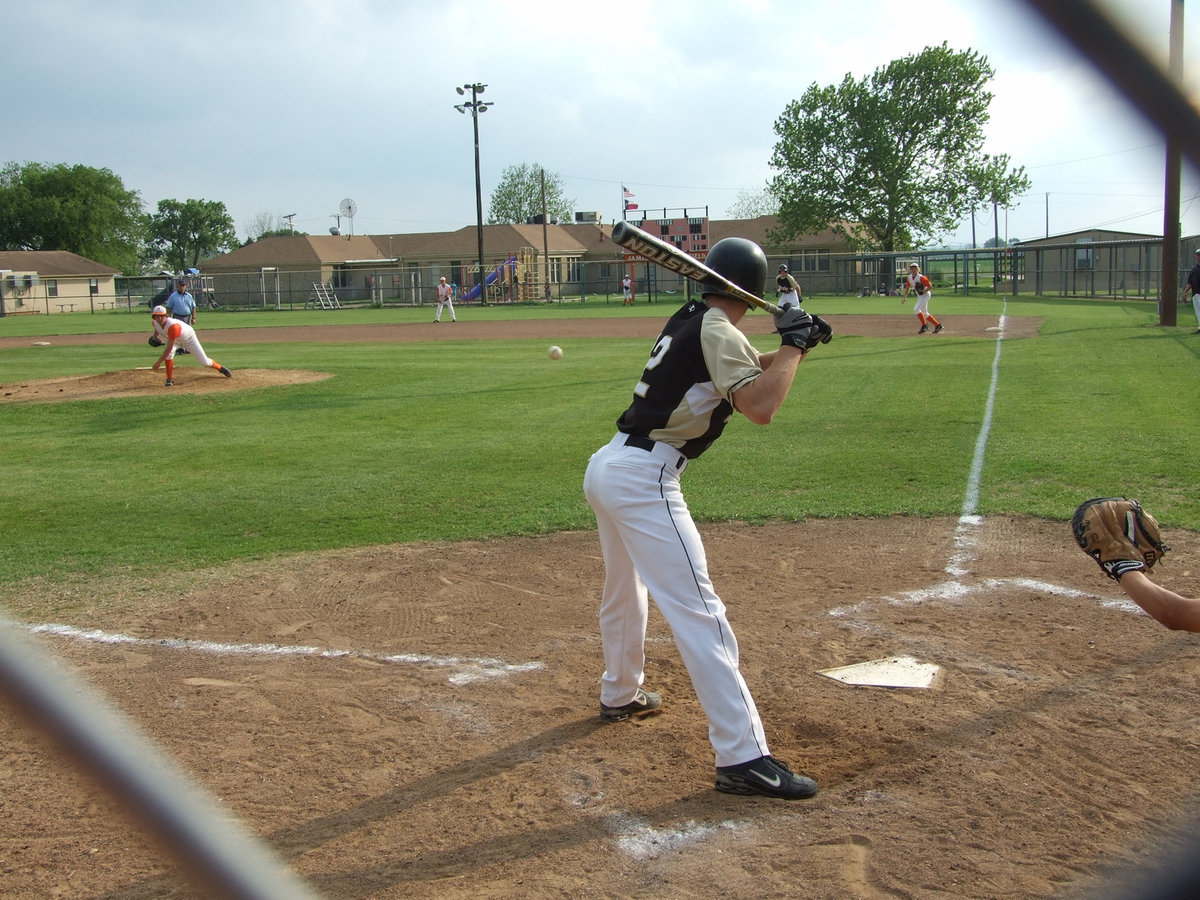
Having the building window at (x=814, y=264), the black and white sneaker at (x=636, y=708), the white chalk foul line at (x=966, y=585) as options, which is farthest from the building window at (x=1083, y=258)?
the black and white sneaker at (x=636, y=708)

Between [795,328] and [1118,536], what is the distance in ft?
4.44

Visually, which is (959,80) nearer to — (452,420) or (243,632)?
(452,420)

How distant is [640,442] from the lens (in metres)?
4.03

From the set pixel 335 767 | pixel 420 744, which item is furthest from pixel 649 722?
pixel 335 767

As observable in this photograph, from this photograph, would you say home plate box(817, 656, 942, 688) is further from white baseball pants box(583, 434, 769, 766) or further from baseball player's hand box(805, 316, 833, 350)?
baseball player's hand box(805, 316, 833, 350)

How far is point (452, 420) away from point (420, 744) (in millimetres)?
9232

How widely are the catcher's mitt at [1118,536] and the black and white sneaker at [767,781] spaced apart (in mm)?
1297

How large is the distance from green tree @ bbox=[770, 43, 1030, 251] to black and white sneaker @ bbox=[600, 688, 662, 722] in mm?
60331

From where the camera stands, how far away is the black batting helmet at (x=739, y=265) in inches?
160

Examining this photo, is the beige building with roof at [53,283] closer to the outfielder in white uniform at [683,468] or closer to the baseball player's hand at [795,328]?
the outfielder in white uniform at [683,468]

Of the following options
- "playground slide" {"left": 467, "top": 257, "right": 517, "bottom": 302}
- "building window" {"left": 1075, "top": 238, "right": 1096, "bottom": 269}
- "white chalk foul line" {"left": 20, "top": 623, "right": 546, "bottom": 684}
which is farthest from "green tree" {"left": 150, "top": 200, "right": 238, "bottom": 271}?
"white chalk foul line" {"left": 20, "top": 623, "right": 546, "bottom": 684}

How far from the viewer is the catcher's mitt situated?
327 cm

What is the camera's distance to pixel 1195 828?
3355 mm

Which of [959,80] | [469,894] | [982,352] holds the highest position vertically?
[959,80]
